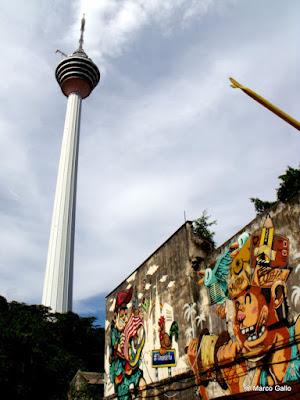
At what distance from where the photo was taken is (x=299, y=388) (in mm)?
9117

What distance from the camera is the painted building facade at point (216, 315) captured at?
10086 millimetres

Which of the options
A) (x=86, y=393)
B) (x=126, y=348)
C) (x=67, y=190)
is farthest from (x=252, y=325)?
(x=67, y=190)

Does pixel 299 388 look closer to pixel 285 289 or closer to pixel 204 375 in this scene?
pixel 285 289

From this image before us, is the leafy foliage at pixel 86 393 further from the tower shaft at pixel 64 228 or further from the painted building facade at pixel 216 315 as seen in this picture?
the tower shaft at pixel 64 228

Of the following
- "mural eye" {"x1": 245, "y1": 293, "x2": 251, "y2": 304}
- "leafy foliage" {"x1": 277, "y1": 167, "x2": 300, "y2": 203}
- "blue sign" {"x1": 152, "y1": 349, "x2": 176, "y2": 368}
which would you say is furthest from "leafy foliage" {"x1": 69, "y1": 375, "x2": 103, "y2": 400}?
"leafy foliage" {"x1": 277, "y1": 167, "x2": 300, "y2": 203}

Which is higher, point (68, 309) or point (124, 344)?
point (68, 309)

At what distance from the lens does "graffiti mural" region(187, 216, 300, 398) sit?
9828mm

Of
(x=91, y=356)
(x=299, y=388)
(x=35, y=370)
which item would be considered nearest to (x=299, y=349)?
(x=299, y=388)

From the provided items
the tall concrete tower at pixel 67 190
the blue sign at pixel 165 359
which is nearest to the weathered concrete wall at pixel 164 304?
the blue sign at pixel 165 359

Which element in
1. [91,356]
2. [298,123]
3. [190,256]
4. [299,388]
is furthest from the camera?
[91,356]

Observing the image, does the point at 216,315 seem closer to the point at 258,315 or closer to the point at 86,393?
the point at 258,315

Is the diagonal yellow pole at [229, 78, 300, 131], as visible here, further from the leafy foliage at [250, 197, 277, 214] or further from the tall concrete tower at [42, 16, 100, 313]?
the tall concrete tower at [42, 16, 100, 313]

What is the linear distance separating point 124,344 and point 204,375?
776 cm

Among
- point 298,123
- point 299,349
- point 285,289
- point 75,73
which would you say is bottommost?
point 299,349
